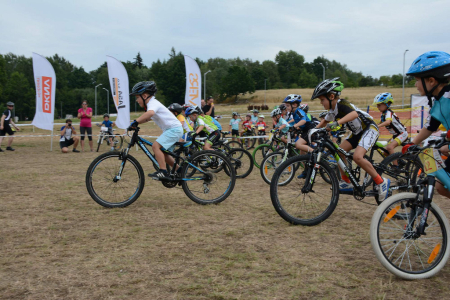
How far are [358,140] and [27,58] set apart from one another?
135 m

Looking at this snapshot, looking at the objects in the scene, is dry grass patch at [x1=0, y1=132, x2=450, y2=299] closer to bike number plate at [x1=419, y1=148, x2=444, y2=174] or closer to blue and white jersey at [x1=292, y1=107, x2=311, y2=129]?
bike number plate at [x1=419, y1=148, x2=444, y2=174]

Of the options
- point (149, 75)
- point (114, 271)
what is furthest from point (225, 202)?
point (149, 75)

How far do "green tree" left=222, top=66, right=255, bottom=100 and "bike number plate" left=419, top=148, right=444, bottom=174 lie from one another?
318 feet

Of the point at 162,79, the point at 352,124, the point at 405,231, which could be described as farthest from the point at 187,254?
the point at 162,79

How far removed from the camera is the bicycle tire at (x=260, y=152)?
10.6 m

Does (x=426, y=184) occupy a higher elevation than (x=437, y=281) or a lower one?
higher

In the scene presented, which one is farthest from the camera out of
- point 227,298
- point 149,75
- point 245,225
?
point 149,75

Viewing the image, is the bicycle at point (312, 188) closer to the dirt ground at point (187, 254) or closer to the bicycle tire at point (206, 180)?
the dirt ground at point (187, 254)

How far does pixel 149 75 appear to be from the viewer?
118875 mm

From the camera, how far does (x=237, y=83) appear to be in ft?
328

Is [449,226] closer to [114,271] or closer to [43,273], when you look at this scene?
[114,271]

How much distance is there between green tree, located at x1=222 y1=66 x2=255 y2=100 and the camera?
326ft

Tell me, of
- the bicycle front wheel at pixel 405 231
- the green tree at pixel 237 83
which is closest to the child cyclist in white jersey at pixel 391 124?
the bicycle front wheel at pixel 405 231

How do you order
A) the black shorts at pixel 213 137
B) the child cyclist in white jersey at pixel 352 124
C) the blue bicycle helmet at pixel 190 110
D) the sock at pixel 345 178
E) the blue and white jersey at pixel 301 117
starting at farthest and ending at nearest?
the blue bicycle helmet at pixel 190 110 → the black shorts at pixel 213 137 → the blue and white jersey at pixel 301 117 → the sock at pixel 345 178 → the child cyclist in white jersey at pixel 352 124
